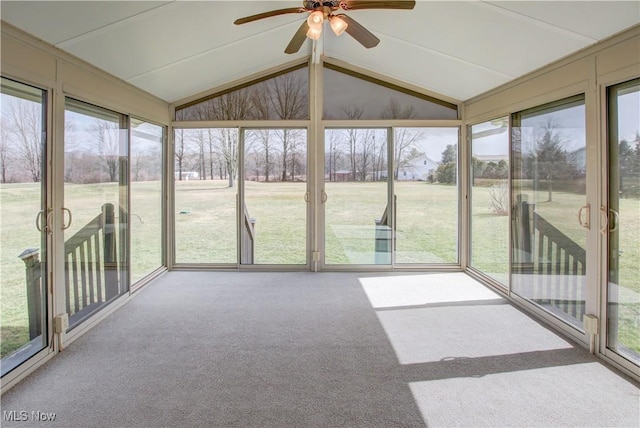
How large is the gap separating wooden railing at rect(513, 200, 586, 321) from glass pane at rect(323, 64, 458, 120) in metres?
2.04

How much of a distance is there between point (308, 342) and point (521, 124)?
312 cm

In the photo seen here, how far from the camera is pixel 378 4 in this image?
8.41 ft

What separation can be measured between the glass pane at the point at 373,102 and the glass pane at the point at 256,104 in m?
0.39

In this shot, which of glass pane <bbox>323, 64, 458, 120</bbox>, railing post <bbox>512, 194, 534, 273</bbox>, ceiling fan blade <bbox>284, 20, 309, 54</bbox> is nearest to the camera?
ceiling fan blade <bbox>284, 20, 309, 54</bbox>

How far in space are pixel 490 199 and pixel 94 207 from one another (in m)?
4.38

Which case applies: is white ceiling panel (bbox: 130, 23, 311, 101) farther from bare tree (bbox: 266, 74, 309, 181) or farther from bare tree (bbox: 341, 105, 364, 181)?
bare tree (bbox: 341, 105, 364, 181)

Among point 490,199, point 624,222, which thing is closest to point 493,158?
point 490,199

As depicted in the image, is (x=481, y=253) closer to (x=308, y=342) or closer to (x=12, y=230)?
(x=308, y=342)

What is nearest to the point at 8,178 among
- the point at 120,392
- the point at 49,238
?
the point at 49,238

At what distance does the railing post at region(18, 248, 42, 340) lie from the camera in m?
2.71

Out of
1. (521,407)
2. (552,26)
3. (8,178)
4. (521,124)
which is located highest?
(552,26)

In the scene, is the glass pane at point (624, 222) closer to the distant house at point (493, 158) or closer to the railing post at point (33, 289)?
the distant house at point (493, 158)

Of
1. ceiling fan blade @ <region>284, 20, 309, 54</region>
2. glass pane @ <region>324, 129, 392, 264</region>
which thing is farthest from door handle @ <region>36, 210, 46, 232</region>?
glass pane @ <region>324, 129, 392, 264</region>

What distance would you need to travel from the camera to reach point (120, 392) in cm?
238
